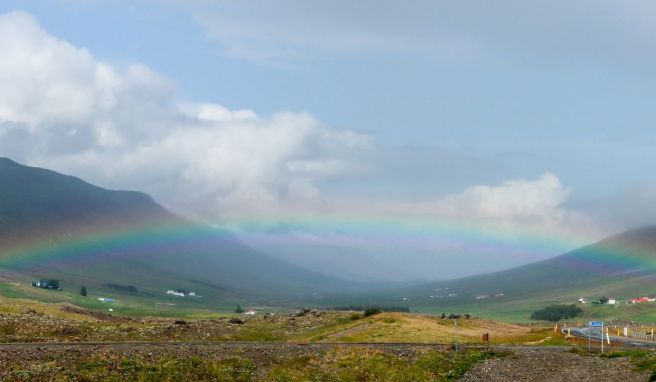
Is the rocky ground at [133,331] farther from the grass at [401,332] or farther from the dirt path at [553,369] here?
the dirt path at [553,369]

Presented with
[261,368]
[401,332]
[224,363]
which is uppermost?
[401,332]

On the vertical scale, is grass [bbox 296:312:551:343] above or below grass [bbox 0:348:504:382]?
above

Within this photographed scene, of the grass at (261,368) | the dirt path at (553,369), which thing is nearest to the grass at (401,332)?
the dirt path at (553,369)

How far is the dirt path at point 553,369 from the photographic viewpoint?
54.2 metres

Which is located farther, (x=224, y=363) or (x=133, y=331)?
(x=133, y=331)

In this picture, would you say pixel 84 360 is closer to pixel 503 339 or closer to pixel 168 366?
pixel 168 366

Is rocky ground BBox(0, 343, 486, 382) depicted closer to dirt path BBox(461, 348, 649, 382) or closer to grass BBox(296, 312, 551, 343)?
dirt path BBox(461, 348, 649, 382)

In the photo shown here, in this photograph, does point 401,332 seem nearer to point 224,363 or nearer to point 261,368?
point 261,368

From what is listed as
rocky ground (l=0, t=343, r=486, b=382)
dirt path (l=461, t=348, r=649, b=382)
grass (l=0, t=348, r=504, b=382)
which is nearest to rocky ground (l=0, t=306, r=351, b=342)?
rocky ground (l=0, t=343, r=486, b=382)

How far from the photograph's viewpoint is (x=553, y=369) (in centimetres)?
5766

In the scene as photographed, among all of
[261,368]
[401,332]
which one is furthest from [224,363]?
[401,332]

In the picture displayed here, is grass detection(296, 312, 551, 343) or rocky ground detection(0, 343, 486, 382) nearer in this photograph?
rocky ground detection(0, 343, 486, 382)

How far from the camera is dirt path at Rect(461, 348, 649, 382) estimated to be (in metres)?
54.2

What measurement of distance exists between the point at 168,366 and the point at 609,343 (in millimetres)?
46302
